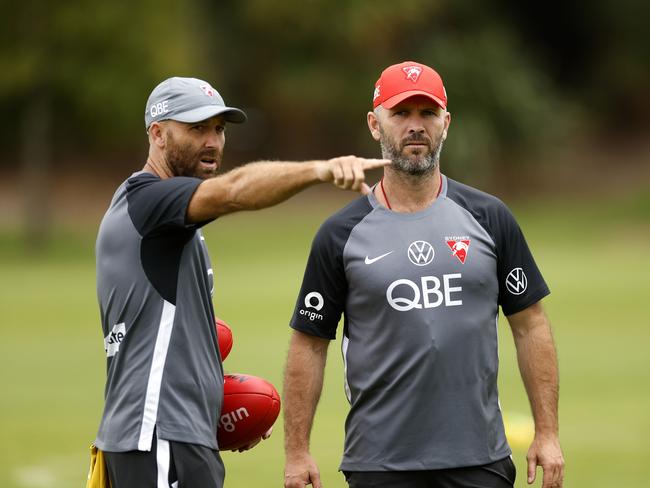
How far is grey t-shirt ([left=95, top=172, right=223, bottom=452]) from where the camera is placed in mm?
5125

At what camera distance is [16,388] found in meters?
15.2

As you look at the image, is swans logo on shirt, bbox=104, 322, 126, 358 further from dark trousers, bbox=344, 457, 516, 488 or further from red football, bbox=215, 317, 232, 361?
dark trousers, bbox=344, 457, 516, 488

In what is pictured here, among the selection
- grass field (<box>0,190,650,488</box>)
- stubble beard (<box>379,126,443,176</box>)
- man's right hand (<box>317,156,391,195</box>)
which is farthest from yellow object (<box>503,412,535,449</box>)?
man's right hand (<box>317,156,391,195</box>)

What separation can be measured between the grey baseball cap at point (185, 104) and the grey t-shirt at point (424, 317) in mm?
725

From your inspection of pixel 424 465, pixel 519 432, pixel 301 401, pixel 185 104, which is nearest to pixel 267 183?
pixel 185 104

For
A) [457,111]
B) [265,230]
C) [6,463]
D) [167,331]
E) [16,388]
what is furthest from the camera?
[457,111]

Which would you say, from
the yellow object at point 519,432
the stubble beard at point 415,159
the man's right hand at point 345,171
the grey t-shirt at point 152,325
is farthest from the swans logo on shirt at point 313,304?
the yellow object at point 519,432

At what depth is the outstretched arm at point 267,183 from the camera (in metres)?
4.58

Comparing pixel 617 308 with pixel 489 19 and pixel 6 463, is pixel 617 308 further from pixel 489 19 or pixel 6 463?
pixel 489 19

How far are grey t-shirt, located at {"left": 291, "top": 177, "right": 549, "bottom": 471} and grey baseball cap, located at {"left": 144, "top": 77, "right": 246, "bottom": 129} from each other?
0.73 meters

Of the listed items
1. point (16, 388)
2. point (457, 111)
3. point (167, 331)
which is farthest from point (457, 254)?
point (457, 111)

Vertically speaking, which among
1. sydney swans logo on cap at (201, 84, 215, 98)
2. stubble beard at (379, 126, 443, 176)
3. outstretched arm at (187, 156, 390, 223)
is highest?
sydney swans logo on cap at (201, 84, 215, 98)

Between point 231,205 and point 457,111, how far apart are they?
148 feet

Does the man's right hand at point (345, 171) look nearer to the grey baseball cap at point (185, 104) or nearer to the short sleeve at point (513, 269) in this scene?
the grey baseball cap at point (185, 104)
